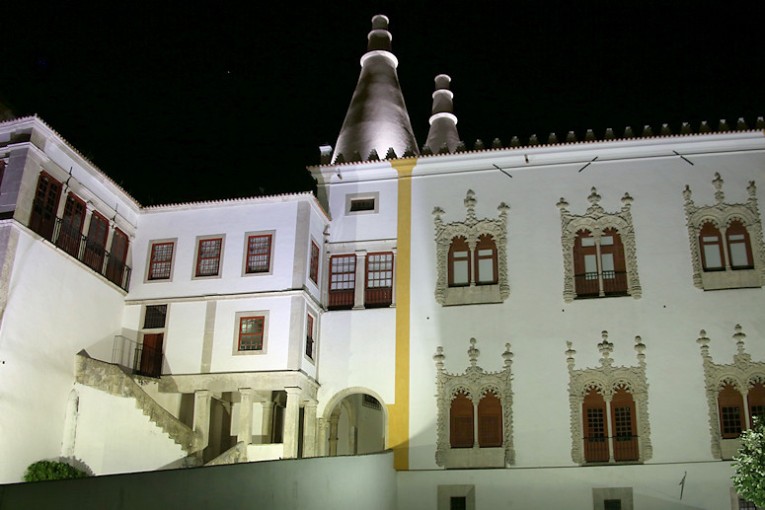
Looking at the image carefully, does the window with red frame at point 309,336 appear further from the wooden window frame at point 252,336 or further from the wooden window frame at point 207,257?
the wooden window frame at point 207,257

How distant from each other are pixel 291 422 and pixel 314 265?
5.90 m

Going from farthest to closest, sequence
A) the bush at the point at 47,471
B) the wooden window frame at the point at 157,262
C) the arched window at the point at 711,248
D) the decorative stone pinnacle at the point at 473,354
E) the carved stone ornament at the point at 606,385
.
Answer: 1. the wooden window frame at the point at 157,262
2. the decorative stone pinnacle at the point at 473,354
3. the arched window at the point at 711,248
4. the carved stone ornament at the point at 606,385
5. the bush at the point at 47,471

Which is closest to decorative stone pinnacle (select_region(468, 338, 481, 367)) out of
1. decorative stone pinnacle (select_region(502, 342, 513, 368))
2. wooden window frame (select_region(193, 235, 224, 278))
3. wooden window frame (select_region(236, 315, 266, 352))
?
decorative stone pinnacle (select_region(502, 342, 513, 368))

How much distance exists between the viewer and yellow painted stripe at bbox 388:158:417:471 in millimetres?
28017

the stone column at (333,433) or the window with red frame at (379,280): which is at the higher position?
the window with red frame at (379,280)

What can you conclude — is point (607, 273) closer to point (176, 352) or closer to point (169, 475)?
point (176, 352)

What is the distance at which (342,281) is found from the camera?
1208 inches

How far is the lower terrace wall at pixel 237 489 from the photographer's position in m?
12.9

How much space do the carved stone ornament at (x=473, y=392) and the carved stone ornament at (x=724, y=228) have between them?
275 inches

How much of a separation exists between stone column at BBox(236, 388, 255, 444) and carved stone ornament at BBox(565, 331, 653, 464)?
34.1 ft

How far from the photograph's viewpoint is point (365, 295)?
30.3 metres

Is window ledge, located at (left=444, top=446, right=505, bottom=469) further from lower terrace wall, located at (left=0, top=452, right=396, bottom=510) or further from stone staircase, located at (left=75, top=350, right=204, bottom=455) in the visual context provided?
stone staircase, located at (left=75, top=350, right=204, bottom=455)

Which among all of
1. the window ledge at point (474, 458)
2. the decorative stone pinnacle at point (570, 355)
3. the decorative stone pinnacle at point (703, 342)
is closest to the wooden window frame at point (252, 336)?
the window ledge at point (474, 458)

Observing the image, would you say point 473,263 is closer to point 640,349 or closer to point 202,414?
point 640,349
